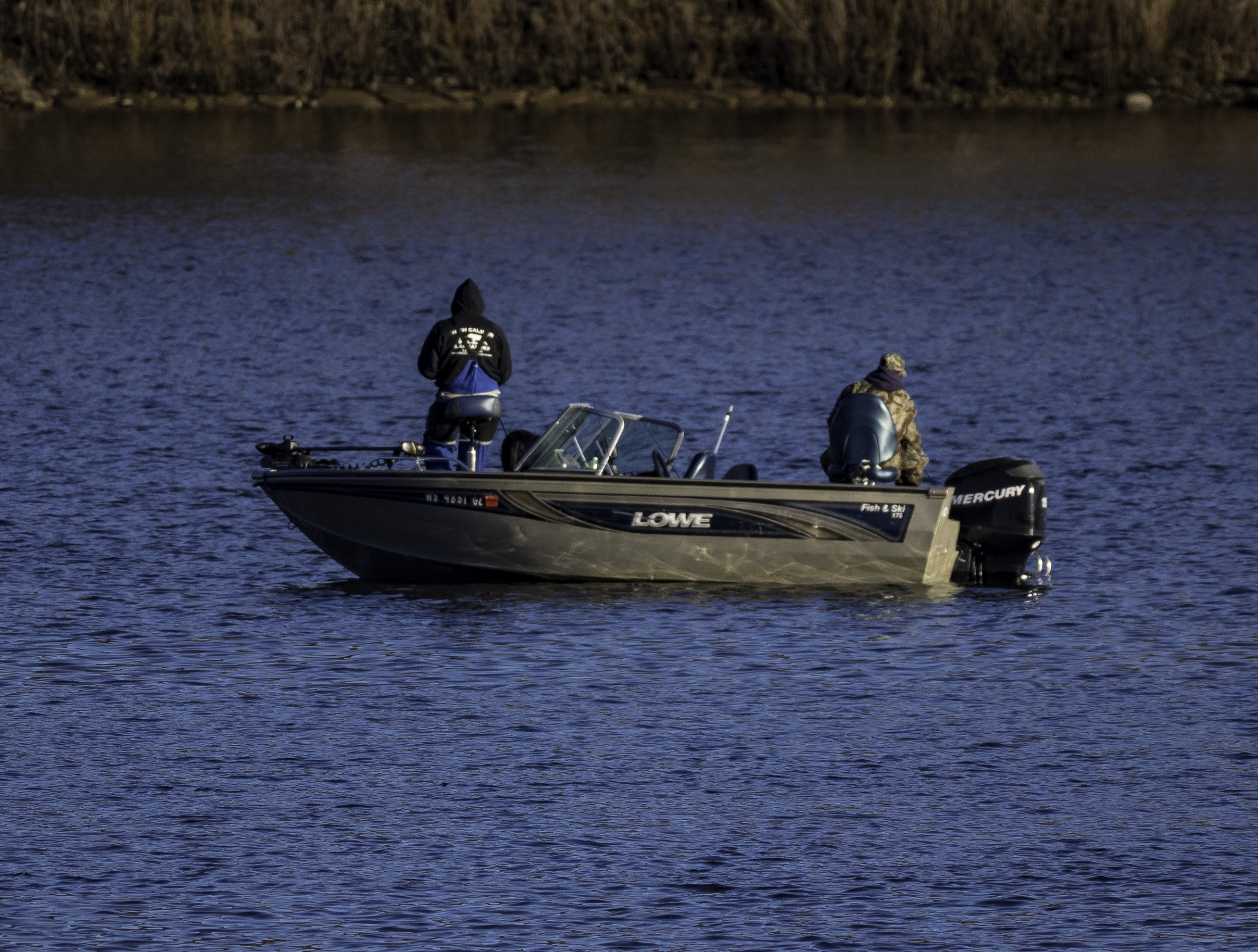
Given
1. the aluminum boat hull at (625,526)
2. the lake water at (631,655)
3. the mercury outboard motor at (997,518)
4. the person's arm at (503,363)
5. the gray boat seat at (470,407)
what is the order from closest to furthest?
the lake water at (631,655), the aluminum boat hull at (625,526), the mercury outboard motor at (997,518), the gray boat seat at (470,407), the person's arm at (503,363)

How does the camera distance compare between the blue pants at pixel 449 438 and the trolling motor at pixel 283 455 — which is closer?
the trolling motor at pixel 283 455

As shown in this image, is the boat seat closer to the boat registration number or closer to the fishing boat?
the fishing boat

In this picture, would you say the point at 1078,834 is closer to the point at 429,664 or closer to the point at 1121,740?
the point at 1121,740

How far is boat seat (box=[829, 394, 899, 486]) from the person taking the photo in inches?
644

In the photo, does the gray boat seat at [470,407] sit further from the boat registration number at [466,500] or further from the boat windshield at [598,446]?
the boat registration number at [466,500]

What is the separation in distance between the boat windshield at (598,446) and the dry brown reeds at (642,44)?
130 ft

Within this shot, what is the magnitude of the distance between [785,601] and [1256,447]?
347 inches

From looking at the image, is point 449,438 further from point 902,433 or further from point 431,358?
point 902,433

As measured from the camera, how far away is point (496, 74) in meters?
56.7

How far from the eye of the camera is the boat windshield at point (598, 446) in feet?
54.2

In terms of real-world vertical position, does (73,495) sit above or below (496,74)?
below

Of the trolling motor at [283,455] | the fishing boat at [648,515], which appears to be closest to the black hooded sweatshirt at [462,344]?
the fishing boat at [648,515]

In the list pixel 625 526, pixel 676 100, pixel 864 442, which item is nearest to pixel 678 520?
pixel 625 526

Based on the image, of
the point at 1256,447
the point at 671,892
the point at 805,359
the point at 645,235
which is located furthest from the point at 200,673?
the point at 645,235
